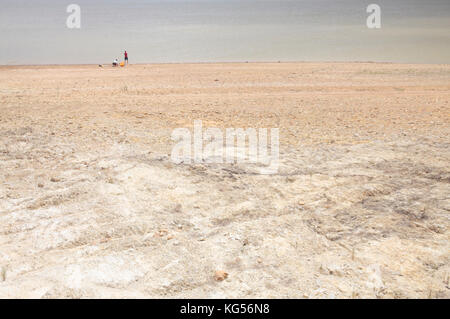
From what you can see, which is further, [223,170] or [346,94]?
[346,94]

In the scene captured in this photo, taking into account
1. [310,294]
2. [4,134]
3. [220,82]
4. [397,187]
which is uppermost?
[220,82]

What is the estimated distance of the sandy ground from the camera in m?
3.24

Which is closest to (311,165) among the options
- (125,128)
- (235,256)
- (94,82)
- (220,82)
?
(235,256)

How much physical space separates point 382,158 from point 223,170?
2217 mm

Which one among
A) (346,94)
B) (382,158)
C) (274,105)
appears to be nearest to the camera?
(382,158)

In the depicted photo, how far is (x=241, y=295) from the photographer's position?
3064mm

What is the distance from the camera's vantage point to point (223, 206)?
4449 mm

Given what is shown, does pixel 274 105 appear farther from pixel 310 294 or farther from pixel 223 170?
pixel 310 294

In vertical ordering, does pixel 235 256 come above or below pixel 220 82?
below

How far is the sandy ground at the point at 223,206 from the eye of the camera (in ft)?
10.6

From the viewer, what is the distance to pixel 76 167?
5340 mm

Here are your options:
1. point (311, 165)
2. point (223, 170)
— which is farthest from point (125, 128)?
point (311, 165)

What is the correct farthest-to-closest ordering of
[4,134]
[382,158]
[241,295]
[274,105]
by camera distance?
1. [274,105]
2. [4,134]
3. [382,158]
4. [241,295]

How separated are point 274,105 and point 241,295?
6331 mm
